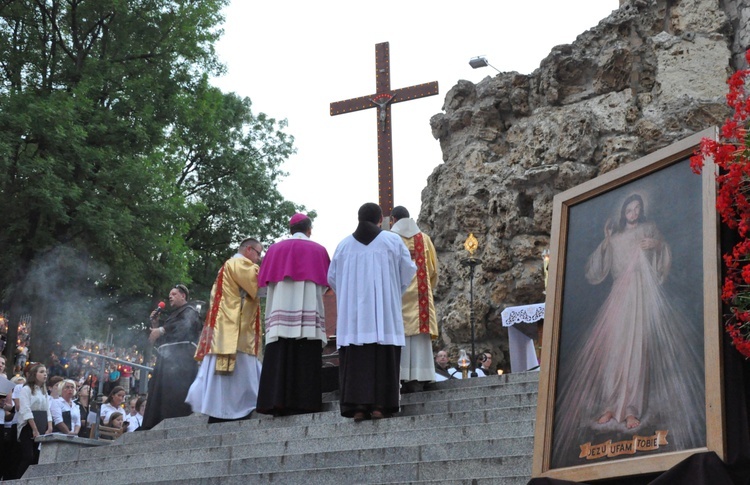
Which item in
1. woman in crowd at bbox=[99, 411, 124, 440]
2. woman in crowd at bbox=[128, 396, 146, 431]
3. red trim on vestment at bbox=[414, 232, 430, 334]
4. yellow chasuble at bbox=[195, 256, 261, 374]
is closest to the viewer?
red trim on vestment at bbox=[414, 232, 430, 334]

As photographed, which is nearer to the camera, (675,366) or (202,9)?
(675,366)

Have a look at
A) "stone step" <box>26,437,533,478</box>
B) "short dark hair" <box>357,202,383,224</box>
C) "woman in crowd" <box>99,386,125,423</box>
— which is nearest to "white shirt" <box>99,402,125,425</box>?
"woman in crowd" <box>99,386,125,423</box>

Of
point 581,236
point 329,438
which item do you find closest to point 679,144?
point 581,236

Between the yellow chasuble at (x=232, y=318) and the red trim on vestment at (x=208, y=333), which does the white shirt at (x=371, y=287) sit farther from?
the red trim on vestment at (x=208, y=333)

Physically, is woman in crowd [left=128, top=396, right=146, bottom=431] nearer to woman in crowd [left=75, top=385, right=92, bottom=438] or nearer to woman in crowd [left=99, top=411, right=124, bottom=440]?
woman in crowd [left=99, top=411, right=124, bottom=440]

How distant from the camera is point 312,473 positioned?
22.4 feet

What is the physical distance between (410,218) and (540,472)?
560cm

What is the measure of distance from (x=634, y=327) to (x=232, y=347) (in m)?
5.95

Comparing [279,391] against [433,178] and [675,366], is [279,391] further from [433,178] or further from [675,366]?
[433,178]

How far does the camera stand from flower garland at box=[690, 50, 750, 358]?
413 cm

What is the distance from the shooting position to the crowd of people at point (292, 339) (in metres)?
8.39

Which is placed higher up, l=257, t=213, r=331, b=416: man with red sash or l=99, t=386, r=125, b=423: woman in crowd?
l=257, t=213, r=331, b=416: man with red sash

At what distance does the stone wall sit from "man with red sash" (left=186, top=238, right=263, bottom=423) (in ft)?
24.7

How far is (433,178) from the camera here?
63.1 feet
